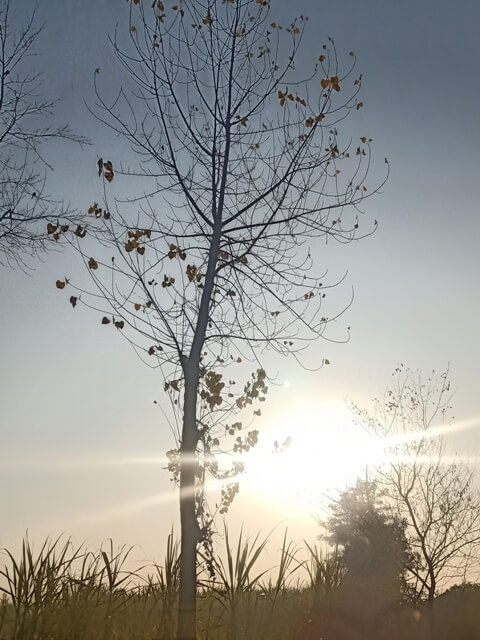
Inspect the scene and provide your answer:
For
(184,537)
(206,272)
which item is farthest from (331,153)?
(184,537)

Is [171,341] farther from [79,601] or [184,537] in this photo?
[79,601]

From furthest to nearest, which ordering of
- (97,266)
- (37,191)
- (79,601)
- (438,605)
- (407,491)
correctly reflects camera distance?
(407,491) < (438,605) < (37,191) < (97,266) < (79,601)

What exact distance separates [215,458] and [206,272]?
2534mm

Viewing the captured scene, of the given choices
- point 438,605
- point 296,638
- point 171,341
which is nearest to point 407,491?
point 438,605

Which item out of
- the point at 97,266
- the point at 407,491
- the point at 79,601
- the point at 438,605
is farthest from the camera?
the point at 407,491

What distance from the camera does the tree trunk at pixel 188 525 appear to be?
266 inches

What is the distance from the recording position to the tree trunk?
676 cm

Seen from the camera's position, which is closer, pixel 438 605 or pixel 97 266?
pixel 97 266

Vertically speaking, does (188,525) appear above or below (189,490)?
below

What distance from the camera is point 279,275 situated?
8.99 metres

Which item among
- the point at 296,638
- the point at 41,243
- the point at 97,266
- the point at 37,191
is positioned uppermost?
the point at 37,191

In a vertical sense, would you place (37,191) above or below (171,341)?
above

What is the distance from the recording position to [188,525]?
7.20 meters

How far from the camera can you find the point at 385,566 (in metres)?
21.5
